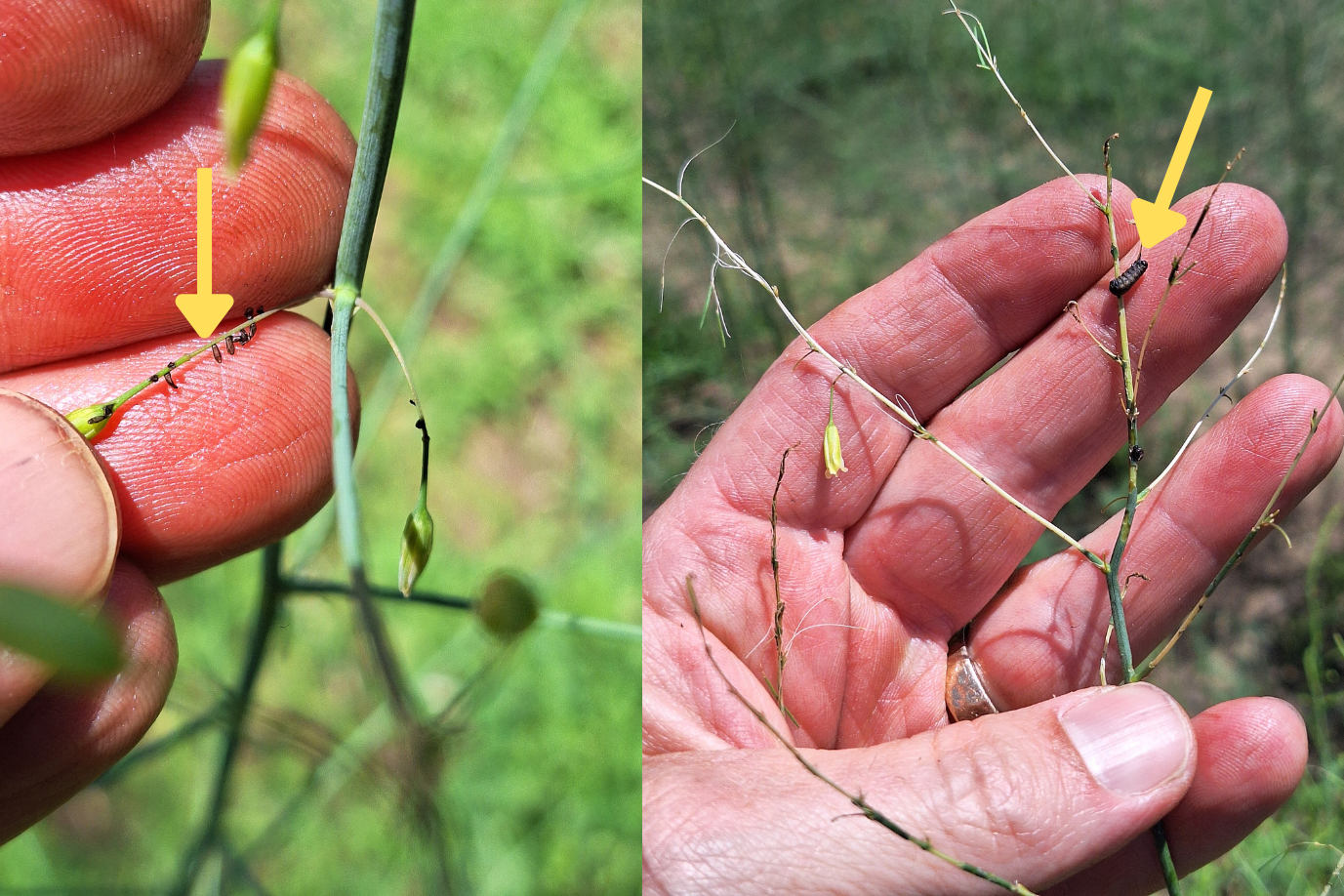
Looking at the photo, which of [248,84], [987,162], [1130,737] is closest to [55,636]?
[248,84]

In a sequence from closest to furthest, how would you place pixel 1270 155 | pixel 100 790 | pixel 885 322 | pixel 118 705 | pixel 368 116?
1. pixel 368 116
2. pixel 118 705
3. pixel 885 322
4. pixel 100 790
5. pixel 1270 155

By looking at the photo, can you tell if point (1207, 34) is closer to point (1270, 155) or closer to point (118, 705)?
point (1270, 155)

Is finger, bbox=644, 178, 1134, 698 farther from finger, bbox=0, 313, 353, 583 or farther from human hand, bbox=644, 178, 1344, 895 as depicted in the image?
finger, bbox=0, 313, 353, 583

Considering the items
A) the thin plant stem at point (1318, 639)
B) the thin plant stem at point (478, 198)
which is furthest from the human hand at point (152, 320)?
the thin plant stem at point (1318, 639)

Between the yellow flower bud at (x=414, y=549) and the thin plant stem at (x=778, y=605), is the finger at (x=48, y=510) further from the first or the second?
the thin plant stem at (x=778, y=605)

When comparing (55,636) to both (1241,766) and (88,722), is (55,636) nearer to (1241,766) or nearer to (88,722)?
(88,722)

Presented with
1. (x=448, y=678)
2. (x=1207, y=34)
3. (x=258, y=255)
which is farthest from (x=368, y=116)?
(x=1207, y=34)
